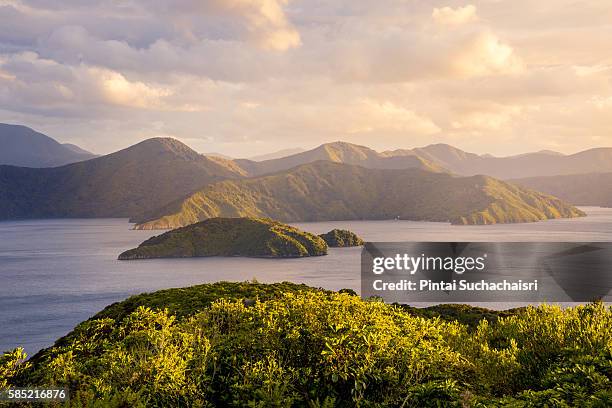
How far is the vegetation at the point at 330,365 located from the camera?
17109 millimetres

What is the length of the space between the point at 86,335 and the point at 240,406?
14.4 metres

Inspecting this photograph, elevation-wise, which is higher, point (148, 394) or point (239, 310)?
point (239, 310)

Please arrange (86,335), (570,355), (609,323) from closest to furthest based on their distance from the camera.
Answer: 1. (570,355)
2. (609,323)
3. (86,335)

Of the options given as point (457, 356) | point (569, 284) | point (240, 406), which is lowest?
point (569, 284)

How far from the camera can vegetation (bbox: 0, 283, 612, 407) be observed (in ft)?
56.1

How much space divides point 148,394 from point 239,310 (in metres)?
6.88

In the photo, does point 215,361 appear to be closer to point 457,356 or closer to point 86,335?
point 457,356

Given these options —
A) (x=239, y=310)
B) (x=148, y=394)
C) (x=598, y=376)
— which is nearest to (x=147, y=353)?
(x=148, y=394)

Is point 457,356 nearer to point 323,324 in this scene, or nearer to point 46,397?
point 323,324

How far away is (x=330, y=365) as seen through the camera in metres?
17.9

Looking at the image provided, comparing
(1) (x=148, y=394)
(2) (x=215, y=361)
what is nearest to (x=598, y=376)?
(2) (x=215, y=361)

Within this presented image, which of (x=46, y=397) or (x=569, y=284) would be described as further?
(x=569, y=284)

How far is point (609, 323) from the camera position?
22.6 metres

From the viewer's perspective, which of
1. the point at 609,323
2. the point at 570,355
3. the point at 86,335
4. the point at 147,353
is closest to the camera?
the point at 147,353
